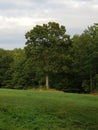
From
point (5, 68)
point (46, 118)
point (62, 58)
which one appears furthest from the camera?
point (5, 68)

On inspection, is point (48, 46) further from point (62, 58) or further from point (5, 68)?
point (5, 68)

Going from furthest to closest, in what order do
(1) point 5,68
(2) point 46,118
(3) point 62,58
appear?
(1) point 5,68 < (3) point 62,58 < (2) point 46,118

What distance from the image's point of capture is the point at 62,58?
69.8 m

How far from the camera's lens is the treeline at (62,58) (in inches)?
2756

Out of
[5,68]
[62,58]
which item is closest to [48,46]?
[62,58]

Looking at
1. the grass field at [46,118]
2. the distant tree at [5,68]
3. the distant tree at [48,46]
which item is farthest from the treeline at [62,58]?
the grass field at [46,118]

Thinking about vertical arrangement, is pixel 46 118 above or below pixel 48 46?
below

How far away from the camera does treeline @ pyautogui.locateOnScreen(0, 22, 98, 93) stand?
230 ft

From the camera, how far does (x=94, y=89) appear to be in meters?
73.1

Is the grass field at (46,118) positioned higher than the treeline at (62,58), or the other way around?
the treeline at (62,58)

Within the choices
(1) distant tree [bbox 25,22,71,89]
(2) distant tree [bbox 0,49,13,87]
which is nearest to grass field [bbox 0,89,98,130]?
(1) distant tree [bbox 25,22,71,89]

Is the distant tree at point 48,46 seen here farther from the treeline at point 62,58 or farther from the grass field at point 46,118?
the grass field at point 46,118

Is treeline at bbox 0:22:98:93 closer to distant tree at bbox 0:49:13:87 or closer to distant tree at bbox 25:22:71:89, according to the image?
distant tree at bbox 25:22:71:89

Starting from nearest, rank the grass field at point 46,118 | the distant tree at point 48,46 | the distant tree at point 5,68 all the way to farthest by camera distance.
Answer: the grass field at point 46,118, the distant tree at point 48,46, the distant tree at point 5,68
